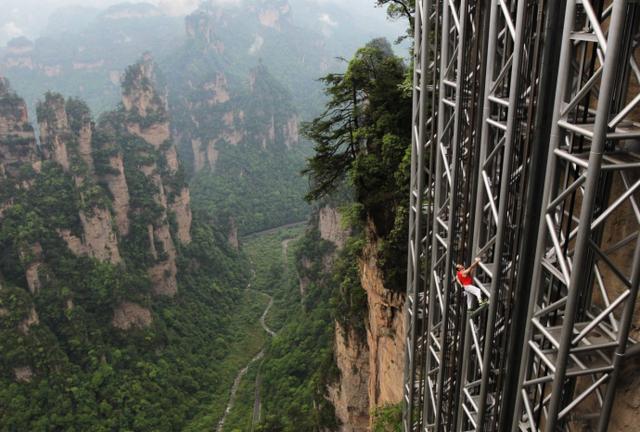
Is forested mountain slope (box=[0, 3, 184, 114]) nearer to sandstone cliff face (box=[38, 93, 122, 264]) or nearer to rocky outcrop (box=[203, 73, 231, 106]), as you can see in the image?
rocky outcrop (box=[203, 73, 231, 106])

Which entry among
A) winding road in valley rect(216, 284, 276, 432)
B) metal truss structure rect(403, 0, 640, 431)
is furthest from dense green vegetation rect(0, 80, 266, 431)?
metal truss structure rect(403, 0, 640, 431)

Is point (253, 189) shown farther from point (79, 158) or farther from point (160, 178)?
point (79, 158)

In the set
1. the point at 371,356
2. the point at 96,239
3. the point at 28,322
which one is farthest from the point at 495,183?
the point at 96,239

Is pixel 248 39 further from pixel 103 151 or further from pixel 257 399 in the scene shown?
pixel 257 399

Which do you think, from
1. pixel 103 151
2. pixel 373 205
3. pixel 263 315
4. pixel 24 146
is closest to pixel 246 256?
pixel 263 315

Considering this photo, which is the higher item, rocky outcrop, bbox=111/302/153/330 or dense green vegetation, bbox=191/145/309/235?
rocky outcrop, bbox=111/302/153/330

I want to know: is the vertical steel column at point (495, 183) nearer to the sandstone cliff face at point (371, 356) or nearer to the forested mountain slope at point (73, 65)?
the sandstone cliff face at point (371, 356)

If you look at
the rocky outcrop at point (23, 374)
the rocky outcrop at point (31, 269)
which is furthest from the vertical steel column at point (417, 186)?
the rocky outcrop at point (31, 269)
